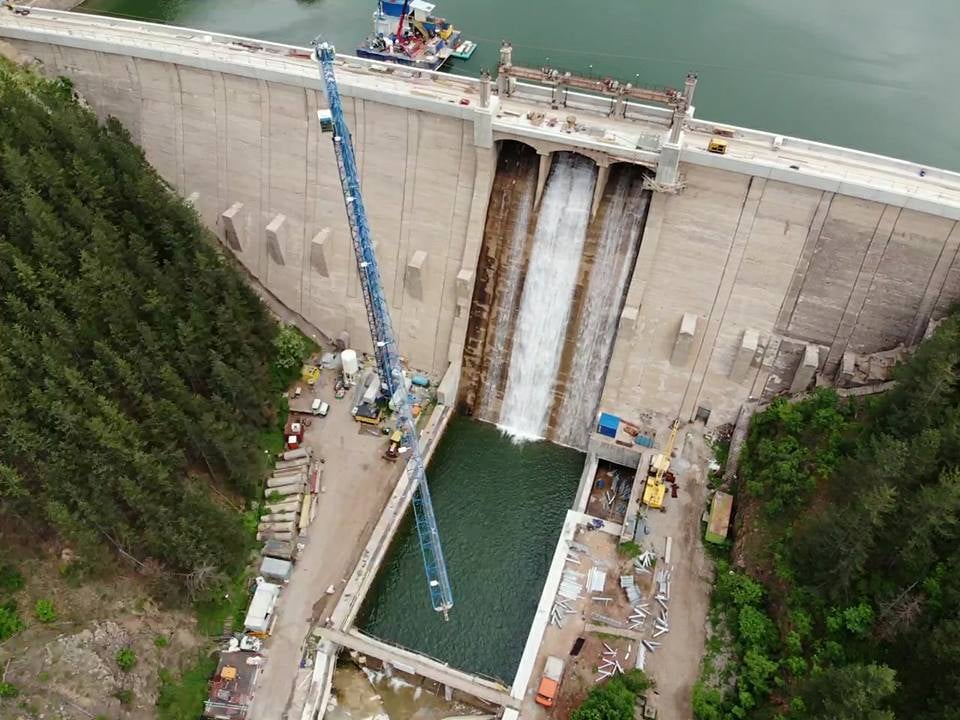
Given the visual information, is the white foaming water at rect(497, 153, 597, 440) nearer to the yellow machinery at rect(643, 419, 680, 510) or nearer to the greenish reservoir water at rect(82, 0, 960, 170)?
the yellow machinery at rect(643, 419, 680, 510)

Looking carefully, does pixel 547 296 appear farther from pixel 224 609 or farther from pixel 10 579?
pixel 10 579

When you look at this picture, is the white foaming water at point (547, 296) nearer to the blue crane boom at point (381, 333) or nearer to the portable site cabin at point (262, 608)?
the blue crane boom at point (381, 333)

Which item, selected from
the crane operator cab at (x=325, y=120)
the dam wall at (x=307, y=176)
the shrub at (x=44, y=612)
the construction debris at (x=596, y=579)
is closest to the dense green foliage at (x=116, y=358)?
the shrub at (x=44, y=612)

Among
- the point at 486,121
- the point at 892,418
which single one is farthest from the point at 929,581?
the point at 486,121

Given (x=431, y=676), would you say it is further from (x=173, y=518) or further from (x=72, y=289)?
(x=72, y=289)

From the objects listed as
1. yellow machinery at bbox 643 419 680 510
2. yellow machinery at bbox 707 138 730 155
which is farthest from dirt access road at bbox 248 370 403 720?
yellow machinery at bbox 707 138 730 155

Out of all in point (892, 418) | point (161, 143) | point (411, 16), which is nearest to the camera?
point (892, 418)
